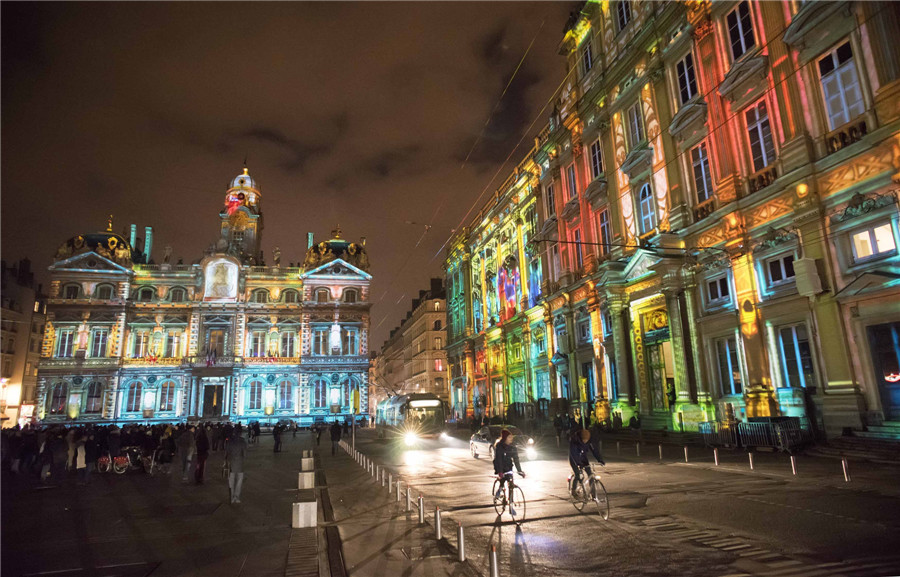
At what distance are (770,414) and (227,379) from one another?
52023mm

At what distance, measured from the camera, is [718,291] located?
71.4 feet

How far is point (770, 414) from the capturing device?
1844 cm

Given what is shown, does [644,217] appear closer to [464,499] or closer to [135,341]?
[464,499]

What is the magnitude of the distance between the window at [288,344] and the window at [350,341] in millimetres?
5598

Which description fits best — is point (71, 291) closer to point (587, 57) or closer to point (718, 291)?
point (587, 57)

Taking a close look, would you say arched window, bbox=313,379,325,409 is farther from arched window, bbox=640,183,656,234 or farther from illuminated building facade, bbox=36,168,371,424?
arched window, bbox=640,183,656,234

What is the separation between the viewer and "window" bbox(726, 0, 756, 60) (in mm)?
20156

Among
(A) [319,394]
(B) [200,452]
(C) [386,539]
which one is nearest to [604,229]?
(B) [200,452]

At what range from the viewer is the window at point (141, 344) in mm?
56531

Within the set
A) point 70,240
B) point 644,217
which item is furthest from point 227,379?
point 644,217

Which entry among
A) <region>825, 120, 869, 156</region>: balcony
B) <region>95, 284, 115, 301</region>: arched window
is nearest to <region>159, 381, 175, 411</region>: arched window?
<region>95, 284, 115, 301</region>: arched window

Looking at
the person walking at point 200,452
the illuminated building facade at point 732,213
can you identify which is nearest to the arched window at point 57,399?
the person walking at point 200,452

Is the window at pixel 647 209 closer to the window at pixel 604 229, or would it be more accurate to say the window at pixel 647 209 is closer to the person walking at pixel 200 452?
the window at pixel 604 229

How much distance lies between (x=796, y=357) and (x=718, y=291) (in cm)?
435
